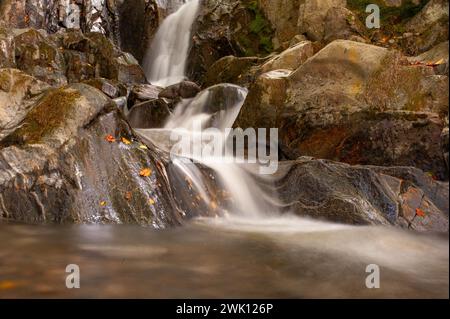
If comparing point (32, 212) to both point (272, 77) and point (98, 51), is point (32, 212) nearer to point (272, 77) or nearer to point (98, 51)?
point (272, 77)

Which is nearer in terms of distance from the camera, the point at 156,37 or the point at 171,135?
the point at 171,135

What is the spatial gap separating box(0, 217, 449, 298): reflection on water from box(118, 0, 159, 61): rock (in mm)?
17020

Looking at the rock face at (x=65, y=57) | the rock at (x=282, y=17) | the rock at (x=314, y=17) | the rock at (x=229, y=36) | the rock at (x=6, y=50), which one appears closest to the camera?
the rock at (x=6, y=50)

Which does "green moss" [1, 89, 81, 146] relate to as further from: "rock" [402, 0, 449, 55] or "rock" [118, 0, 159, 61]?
"rock" [118, 0, 159, 61]

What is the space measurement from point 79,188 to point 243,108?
4.29m

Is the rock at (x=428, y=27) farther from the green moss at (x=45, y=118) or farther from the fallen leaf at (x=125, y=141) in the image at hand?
the green moss at (x=45, y=118)

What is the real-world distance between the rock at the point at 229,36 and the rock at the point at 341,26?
3.43 metres

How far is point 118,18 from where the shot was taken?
68.1ft

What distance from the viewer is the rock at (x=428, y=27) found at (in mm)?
11648

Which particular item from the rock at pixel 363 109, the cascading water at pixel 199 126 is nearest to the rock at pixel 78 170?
the cascading water at pixel 199 126

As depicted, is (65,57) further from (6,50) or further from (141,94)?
(141,94)

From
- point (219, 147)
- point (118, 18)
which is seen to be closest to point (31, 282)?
point (219, 147)

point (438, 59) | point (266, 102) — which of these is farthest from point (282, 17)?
point (266, 102)

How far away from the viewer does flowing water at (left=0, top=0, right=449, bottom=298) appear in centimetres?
252
